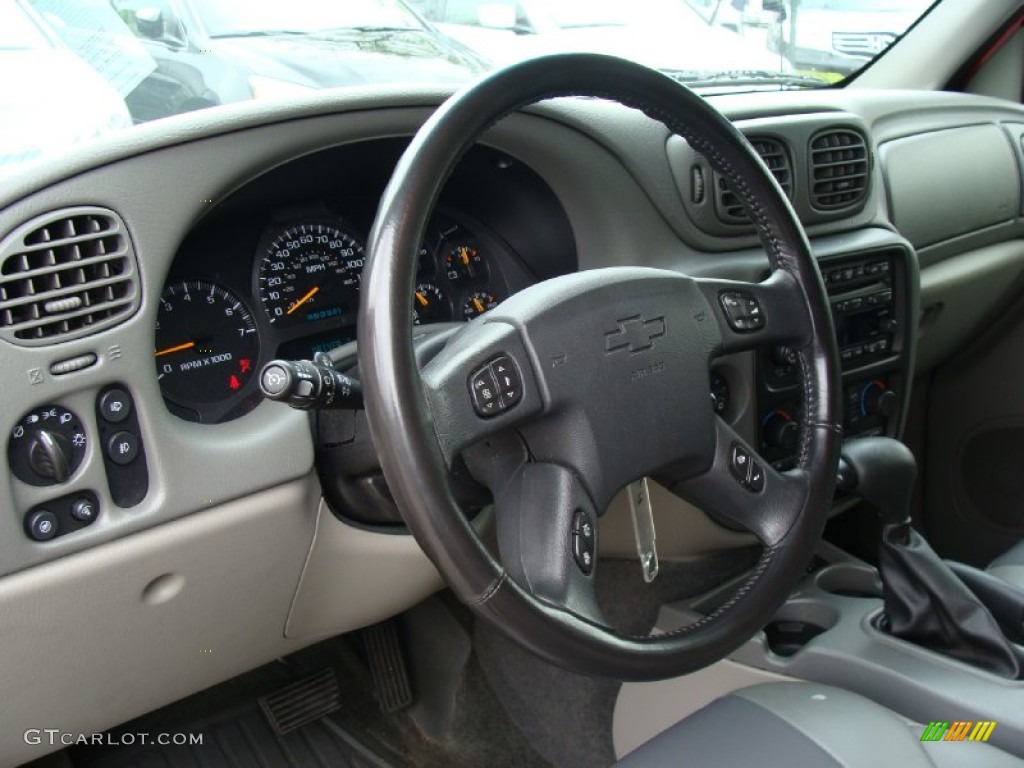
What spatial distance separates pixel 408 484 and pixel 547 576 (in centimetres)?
19

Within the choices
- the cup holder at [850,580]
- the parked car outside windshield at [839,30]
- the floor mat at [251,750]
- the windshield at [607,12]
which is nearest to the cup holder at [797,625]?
the cup holder at [850,580]

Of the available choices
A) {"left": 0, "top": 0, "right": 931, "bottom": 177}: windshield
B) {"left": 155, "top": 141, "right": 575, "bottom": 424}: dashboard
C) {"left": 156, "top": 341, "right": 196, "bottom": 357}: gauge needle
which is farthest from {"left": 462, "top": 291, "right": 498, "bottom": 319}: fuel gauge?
{"left": 156, "top": 341, "right": 196, "bottom": 357}: gauge needle

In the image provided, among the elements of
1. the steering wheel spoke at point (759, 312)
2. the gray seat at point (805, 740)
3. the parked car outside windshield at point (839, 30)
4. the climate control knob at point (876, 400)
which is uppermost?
the parked car outside windshield at point (839, 30)

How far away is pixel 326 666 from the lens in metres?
1.96

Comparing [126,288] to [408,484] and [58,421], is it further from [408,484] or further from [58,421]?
[408,484]

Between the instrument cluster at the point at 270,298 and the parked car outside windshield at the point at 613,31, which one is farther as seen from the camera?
the parked car outside windshield at the point at 613,31

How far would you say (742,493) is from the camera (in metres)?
1.21

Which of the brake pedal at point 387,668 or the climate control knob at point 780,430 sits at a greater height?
the climate control knob at point 780,430

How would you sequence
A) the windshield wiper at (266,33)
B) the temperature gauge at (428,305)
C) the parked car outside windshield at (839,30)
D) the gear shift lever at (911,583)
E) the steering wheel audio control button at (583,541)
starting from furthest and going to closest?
the parked car outside windshield at (839,30)
the windshield wiper at (266,33)
the temperature gauge at (428,305)
the gear shift lever at (911,583)
the steering wheel audio control button at (583,541)

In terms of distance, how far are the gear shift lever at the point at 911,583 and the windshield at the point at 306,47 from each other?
1.98 feet

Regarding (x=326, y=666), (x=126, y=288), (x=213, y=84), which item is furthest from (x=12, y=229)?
(x=326, y=666)

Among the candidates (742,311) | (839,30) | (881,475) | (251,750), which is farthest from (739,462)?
(839,30)

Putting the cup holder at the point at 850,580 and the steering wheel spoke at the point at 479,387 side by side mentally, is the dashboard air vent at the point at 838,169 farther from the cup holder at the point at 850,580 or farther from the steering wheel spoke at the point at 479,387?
the steering wheel spoke at the point at 479,387

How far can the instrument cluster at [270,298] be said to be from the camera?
52.1 inches
